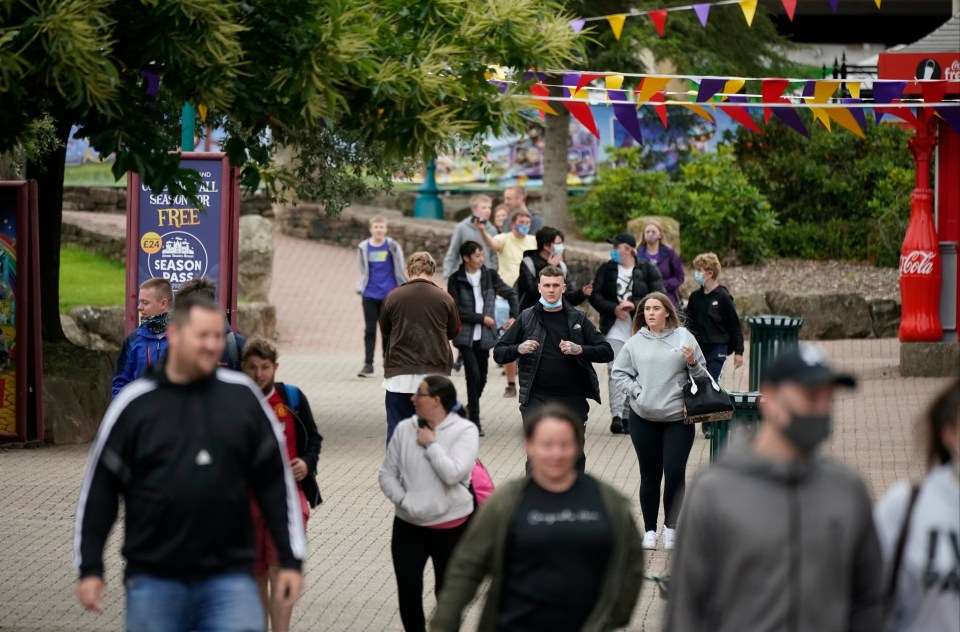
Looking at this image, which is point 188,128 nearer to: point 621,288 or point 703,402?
point 621,288

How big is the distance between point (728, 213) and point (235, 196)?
1260 cm

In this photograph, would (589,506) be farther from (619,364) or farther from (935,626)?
(619,364)

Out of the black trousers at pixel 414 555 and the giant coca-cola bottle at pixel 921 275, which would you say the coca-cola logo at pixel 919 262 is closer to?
the giant coca-cola bottle at pixel 921 275

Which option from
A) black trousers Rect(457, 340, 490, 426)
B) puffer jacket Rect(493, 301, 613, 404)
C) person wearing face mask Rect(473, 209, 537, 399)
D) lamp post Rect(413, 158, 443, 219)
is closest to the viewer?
puffer jacket Rect(493, 301, 613, 404)

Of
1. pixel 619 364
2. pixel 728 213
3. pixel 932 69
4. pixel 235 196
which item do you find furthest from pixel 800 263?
pixel 619 364

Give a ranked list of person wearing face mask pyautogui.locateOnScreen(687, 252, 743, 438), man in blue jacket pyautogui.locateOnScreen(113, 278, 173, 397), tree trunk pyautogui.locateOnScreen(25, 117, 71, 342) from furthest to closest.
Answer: tree trunk pyautogui.locateOnScreen(25, 117, 71, 342)
person wearing face mask pyautogui.locateOnScreen(687, 252, 743, 438)
man in blue jacket pyautogui.locateOnScreen(113, 278, 173, 397)

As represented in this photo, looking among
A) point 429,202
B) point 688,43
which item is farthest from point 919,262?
point 429,202

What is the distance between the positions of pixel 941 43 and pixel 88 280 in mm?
12709

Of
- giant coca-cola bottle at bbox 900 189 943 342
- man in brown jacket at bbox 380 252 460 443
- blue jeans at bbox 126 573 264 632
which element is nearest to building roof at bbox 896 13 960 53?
giant coca-cola bottle at bbox 900 189 943 342

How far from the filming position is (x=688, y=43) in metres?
24.2

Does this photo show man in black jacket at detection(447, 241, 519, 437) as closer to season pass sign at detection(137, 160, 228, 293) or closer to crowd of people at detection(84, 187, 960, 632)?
season pass sign at detection(137, 160, 228, 293)

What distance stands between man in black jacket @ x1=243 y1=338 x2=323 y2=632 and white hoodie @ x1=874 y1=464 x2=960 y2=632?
2.84 meters

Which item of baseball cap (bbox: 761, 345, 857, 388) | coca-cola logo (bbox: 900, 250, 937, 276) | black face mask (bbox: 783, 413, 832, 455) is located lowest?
black face mask (bbox: 783, 413, 832, 455)

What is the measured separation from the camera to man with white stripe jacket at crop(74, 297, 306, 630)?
15.9 ft
